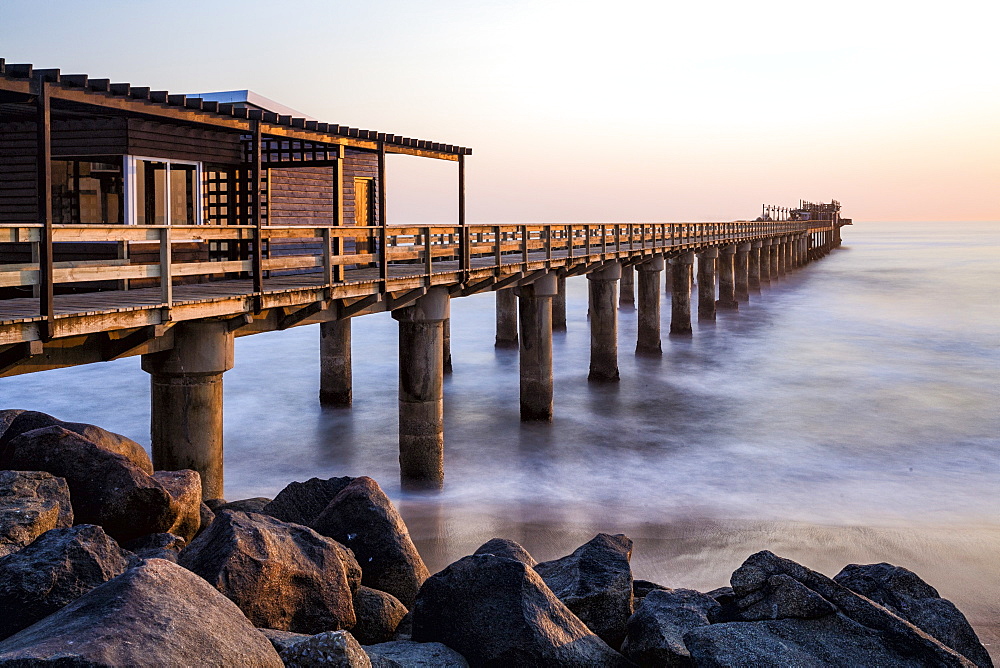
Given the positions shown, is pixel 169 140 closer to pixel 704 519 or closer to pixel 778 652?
pixel 704 519

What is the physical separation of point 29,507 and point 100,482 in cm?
73

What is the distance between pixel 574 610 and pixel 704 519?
6.43m

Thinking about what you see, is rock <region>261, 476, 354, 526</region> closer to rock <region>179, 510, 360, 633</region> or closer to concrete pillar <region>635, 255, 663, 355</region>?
rock <region>179, 510, 360, 633</region>

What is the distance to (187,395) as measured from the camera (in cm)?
953

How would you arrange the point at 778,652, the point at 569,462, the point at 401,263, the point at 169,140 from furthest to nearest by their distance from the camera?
the point at 401,263, the point at 569,462, the point at 169,140, the point at 778,652

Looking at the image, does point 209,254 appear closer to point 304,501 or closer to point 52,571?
point 304,501

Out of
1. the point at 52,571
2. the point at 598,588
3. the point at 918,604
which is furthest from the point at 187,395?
the point at 918,604

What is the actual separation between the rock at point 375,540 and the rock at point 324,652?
118 inches

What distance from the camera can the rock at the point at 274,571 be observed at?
6207 millimetres

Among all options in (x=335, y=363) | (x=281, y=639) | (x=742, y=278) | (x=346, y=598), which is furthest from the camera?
(x=742, y=278)

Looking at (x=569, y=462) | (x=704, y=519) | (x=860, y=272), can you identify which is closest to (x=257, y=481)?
(x=569, y=462)

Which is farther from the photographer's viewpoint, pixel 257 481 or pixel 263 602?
pixel 257 481

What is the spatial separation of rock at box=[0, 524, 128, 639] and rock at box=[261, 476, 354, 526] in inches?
114

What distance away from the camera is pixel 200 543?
6.69 metres
